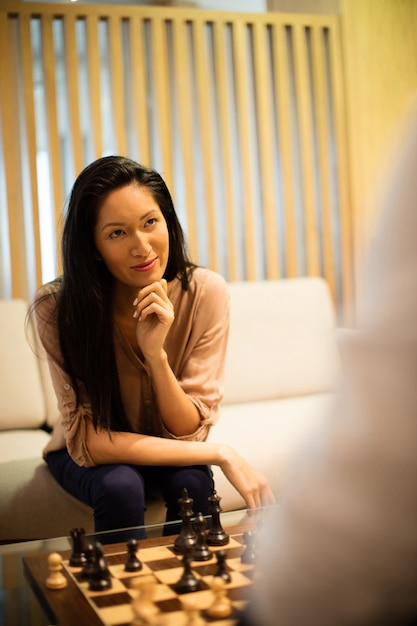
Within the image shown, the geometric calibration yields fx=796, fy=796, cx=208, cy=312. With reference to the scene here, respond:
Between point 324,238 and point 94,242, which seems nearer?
point 94,242

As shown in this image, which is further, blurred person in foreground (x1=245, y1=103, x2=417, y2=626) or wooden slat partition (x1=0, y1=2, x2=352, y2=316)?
wooden slat partition (x1=0, y1=2, x2=352, y2=316)

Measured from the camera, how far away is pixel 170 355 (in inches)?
83.4

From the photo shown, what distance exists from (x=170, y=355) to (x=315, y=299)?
1.44 metres

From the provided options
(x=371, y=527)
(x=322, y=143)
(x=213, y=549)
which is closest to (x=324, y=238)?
(x=322, y=143)

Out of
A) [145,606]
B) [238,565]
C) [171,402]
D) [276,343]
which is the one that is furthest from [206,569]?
[276,343]

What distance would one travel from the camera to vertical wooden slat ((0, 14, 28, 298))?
346 centimetres

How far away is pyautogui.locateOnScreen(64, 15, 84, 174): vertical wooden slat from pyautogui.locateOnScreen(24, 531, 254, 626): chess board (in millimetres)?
2470

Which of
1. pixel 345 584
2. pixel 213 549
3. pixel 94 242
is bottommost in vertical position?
pixel 213 549

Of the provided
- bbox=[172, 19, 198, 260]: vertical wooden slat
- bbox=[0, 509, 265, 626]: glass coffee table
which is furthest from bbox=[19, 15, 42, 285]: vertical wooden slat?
bbox=[0, 509, 265, 626]: glass coffee table

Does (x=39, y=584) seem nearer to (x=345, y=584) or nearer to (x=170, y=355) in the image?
(x=345, y=584)

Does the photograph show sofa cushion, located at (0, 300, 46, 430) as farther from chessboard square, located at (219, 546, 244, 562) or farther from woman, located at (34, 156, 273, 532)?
chessboard square, located at (219, 546, 244, 562)

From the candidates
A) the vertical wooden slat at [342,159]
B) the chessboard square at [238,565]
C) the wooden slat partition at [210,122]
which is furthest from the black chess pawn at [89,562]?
the vertical wooden slat at [342,159]

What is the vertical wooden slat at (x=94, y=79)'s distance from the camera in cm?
362

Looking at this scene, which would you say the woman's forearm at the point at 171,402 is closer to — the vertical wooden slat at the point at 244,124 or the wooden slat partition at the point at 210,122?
the wooden slat partition at the point at 210,122
